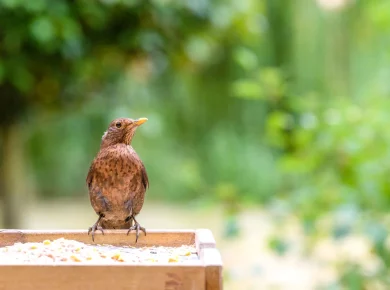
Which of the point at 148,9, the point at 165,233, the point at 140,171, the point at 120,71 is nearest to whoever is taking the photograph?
the point at 165,233

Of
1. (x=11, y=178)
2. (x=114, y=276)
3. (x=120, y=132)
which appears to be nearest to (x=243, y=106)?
(x=11, y=178)

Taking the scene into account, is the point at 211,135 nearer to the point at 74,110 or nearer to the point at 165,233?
the point at 74,110

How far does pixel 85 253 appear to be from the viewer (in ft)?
4.98

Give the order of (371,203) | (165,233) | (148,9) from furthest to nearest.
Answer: (148,9) → (371,203) → (165,233)

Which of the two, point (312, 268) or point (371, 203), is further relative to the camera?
point (312, 268)

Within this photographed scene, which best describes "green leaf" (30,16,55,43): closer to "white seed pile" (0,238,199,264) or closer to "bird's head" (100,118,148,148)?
"bird's head" (100,118,148,148)

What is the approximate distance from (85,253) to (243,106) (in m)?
4.77

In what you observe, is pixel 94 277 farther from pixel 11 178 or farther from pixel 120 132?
pixel 11 178

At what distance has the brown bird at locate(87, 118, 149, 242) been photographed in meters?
1.81

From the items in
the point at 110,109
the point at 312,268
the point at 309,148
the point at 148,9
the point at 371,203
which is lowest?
the point at 312,268

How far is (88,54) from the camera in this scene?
3.09m

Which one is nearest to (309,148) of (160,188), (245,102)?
(245,102)

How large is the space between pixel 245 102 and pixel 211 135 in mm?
526

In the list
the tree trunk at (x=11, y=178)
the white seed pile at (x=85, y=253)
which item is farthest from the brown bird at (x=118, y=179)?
the tree trunk at (x=11, y=178)
